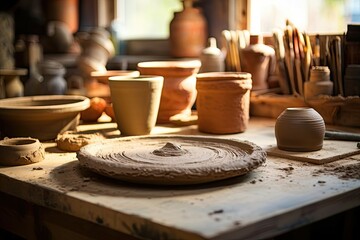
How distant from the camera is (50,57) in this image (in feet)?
18.2

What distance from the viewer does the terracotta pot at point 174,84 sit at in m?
2.84

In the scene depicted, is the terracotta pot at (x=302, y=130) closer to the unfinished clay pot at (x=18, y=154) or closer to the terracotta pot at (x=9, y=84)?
the unfinished clay pot at (x=18, y=154)

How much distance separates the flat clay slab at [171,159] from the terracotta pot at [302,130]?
0.74 feet

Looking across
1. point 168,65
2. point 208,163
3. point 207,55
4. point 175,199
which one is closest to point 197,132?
point 168,65

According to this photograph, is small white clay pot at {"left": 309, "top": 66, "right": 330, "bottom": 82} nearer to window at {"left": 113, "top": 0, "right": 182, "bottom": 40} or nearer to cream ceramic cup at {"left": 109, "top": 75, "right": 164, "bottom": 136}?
cream ceramic cup at {"left": 109, "top": 75, "right": 164, "bottom": 136}

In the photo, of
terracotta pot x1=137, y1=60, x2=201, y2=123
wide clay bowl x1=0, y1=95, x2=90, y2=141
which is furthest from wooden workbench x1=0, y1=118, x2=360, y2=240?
terracotta pot x1=137, y1=60, x2=201, y2=123

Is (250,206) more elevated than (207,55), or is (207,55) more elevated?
(207,55)

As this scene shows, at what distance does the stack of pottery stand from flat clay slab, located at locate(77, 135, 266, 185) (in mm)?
876

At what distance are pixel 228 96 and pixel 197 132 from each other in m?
0.25

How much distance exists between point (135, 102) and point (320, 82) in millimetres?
993

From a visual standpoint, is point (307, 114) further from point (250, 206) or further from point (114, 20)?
point (114, 20)

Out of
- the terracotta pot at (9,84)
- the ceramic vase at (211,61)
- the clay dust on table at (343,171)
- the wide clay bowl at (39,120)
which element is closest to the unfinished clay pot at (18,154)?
the wide clay bowl at (39,120)

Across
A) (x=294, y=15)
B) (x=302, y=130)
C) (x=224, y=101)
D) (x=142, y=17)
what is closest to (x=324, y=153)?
(x=302, y=130)

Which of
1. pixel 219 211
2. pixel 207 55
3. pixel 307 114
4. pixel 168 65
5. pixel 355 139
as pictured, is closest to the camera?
pixel 219 211
